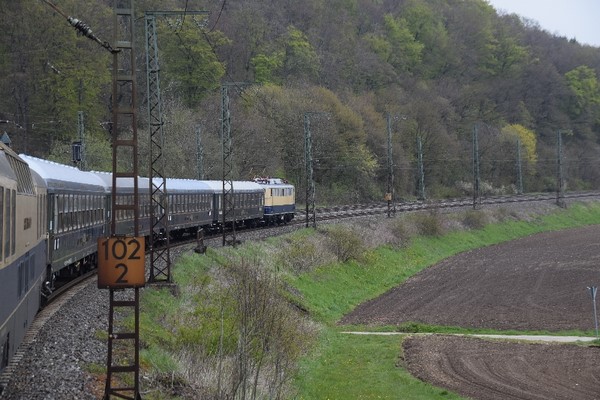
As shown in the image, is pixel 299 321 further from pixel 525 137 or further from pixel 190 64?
pixel 525 137

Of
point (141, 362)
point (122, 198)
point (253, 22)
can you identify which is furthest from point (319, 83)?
point (141, 362)

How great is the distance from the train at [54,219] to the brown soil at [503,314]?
993 centimetres

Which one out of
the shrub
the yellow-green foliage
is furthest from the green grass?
the yellow-green foliage

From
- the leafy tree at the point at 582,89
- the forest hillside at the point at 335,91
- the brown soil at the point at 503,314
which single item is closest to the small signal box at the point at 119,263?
the forest hillside at the point at 335,91

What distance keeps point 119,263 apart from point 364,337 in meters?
19.9

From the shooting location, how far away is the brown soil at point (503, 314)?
23766mm

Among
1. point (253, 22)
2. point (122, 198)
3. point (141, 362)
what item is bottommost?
point (141, 362)

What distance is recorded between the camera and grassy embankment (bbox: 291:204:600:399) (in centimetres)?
2314

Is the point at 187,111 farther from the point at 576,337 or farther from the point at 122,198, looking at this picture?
the point at 576,337

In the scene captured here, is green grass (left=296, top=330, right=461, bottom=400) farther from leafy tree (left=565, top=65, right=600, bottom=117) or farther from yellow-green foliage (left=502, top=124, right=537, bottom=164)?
leafy tree (left=565, top=65, right=600, bottom=117)

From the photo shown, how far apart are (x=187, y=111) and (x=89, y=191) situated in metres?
38.1

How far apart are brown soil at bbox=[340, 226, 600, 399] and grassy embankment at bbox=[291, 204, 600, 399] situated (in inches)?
28.8

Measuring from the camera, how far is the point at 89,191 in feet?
88.2

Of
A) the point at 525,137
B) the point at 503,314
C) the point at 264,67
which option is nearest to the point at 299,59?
the point at 264,67
